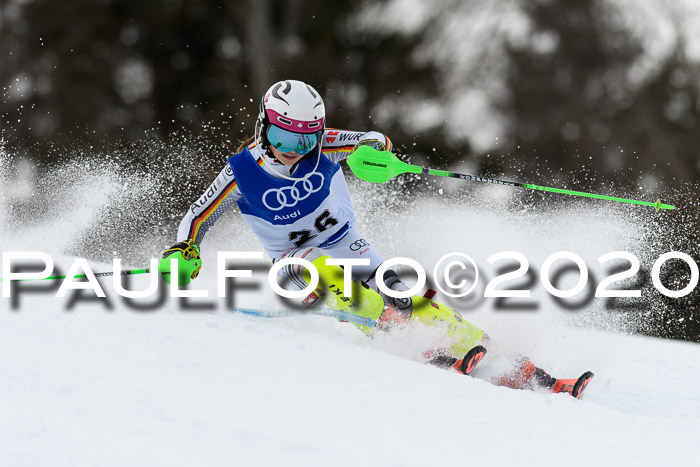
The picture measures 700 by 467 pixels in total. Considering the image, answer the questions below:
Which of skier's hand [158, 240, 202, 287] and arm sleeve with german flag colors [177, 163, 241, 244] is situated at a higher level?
arm sleeve with german flag colors [177, 163, 241, 244]

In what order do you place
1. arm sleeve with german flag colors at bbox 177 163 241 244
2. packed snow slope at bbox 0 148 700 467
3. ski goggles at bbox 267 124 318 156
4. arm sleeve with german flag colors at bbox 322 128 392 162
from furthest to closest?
1. arm sleeve with german flag colors at bbox 322 128 392 162
2. arm sleeve with german flag colors at bbox 177 163 241 244
3. ski goggles at bbox 267 124 318 156
4. packed snow slope at bbox 0 148 700 467

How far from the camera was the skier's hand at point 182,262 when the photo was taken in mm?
4254

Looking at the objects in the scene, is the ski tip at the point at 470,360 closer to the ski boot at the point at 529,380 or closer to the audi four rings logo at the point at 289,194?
the ski boot at the point at 529,380

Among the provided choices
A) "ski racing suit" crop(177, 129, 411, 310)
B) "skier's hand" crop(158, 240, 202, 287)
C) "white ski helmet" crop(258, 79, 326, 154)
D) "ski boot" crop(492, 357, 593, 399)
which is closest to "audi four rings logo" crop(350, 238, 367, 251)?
"ski racing suit" crop(177, 129, 411, 310)

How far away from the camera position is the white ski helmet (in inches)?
171

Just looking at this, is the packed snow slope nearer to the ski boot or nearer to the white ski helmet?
the ski boot

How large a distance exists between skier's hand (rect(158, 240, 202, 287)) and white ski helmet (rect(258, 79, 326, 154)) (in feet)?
2.29

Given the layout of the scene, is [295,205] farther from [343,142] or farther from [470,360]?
[470,360]

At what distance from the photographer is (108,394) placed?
9.77 ft

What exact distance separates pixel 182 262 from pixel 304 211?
2.43 feet

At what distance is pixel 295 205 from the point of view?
457 centimetres

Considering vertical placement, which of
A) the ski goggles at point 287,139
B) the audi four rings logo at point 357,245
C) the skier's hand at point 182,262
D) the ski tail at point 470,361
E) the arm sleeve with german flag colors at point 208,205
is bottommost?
the ski tail at point 470,361

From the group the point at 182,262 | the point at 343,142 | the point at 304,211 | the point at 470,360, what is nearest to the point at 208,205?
the point at 182,262

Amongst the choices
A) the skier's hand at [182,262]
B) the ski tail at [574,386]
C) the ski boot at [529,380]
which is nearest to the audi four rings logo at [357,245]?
the skier's hand at [182,262]
